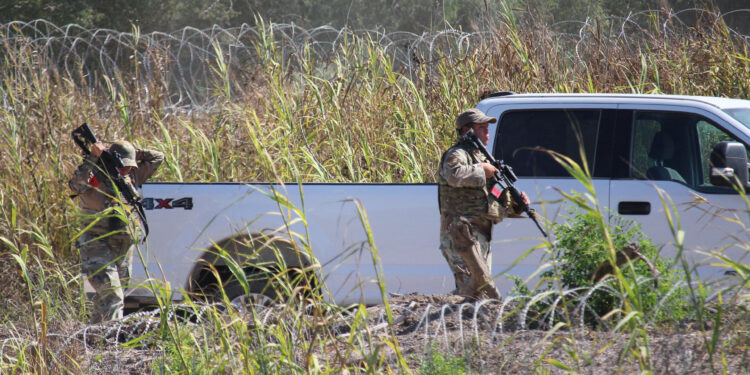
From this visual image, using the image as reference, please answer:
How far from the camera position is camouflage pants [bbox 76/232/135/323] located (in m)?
5.27

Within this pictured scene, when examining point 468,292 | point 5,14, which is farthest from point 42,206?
point 5,14

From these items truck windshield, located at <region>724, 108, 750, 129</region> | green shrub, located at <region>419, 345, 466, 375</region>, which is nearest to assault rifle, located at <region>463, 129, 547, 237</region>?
truck windshield, located at <region>724, 108, 750, 129</region>

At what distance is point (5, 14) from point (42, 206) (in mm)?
16256

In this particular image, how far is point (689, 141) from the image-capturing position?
16.1 feet

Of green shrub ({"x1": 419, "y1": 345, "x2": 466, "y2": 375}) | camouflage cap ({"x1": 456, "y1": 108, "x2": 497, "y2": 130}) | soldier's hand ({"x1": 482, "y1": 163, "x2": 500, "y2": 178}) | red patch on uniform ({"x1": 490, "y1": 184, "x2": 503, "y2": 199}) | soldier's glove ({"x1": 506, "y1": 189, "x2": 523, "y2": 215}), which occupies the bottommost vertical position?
green shrub ({"x1": 419, "y1": 345, "x2": 466, "y2": 375})

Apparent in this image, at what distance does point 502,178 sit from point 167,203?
215 centimetres

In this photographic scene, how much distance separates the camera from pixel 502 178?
15.7ft

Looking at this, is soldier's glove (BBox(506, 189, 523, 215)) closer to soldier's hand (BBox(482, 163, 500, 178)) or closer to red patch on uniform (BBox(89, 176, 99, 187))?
soldier's hand (BBox(482, 163, 500, 178))

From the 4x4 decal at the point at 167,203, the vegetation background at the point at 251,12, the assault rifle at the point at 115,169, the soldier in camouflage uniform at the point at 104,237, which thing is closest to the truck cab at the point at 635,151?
the 4x4 decal at the point at 167,203

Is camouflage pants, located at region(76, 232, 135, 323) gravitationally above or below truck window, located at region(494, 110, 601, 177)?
below

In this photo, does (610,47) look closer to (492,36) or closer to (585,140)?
(492,36)

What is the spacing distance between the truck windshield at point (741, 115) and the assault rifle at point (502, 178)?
1354 mm

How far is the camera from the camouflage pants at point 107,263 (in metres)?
5.27

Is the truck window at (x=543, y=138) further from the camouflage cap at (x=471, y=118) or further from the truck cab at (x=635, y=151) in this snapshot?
the camouflage cap at (x=471, y=118)
